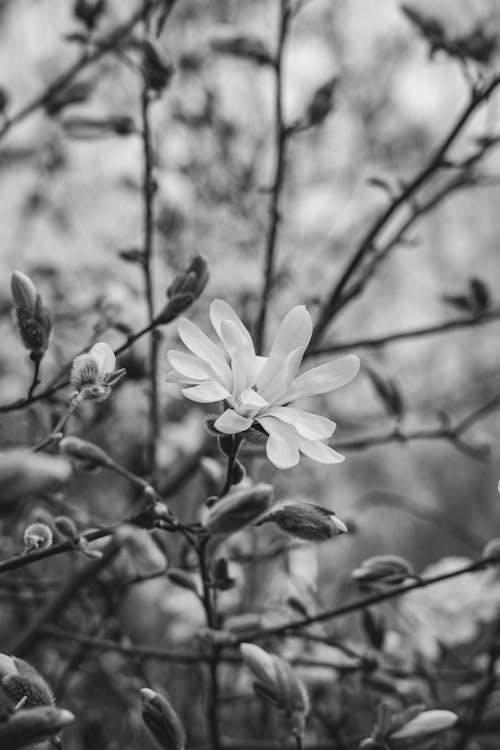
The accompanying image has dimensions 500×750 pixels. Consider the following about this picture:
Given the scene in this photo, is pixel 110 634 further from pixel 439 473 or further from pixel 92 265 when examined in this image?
pixel 439 473

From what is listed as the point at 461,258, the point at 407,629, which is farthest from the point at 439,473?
the point at 407,629

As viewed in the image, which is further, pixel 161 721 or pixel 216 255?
pixel 216 255

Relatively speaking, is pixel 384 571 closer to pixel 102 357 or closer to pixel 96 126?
pixel 102 357

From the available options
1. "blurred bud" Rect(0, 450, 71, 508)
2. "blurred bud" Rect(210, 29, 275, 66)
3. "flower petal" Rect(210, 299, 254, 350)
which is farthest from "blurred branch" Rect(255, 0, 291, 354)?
"blurred bud" Rect(0, 450, 71, 508)

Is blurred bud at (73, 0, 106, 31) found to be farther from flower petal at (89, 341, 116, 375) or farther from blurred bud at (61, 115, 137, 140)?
flower petal at (89, 341, 116, 375)

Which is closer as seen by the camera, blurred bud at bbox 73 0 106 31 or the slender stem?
the slender stem

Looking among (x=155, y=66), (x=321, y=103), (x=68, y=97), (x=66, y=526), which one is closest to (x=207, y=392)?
(x=66, y=526)
